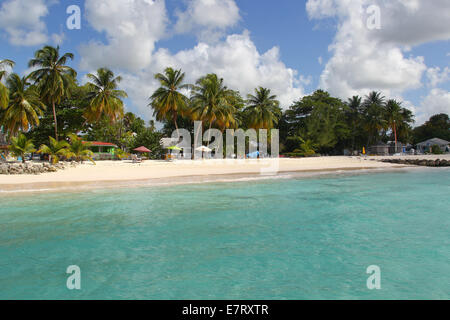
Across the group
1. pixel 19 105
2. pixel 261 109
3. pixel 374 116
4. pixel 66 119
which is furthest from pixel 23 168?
pixel 374 116

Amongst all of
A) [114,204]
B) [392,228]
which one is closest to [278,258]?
[392,228]

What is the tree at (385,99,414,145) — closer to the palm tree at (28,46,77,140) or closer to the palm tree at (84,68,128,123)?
the palm tree at (84,68,128,123)

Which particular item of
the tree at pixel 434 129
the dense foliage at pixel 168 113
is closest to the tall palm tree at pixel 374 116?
the dense foliage at pixel 168 113

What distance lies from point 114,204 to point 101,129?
33.9 m

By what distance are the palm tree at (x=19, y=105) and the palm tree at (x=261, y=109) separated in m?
23.1

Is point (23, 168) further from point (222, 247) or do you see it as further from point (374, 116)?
point (374, 116)

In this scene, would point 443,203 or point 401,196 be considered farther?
point 401,196

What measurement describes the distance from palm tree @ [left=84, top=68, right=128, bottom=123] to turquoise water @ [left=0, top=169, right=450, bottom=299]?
820 inches

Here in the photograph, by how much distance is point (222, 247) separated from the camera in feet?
18.4

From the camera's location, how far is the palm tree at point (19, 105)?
25.5m

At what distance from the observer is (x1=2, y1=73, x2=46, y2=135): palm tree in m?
25.5

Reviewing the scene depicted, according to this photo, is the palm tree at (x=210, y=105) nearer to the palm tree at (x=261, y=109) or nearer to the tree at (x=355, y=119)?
the palm tree at (x=261, y=109)

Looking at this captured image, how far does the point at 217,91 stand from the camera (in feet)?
105
